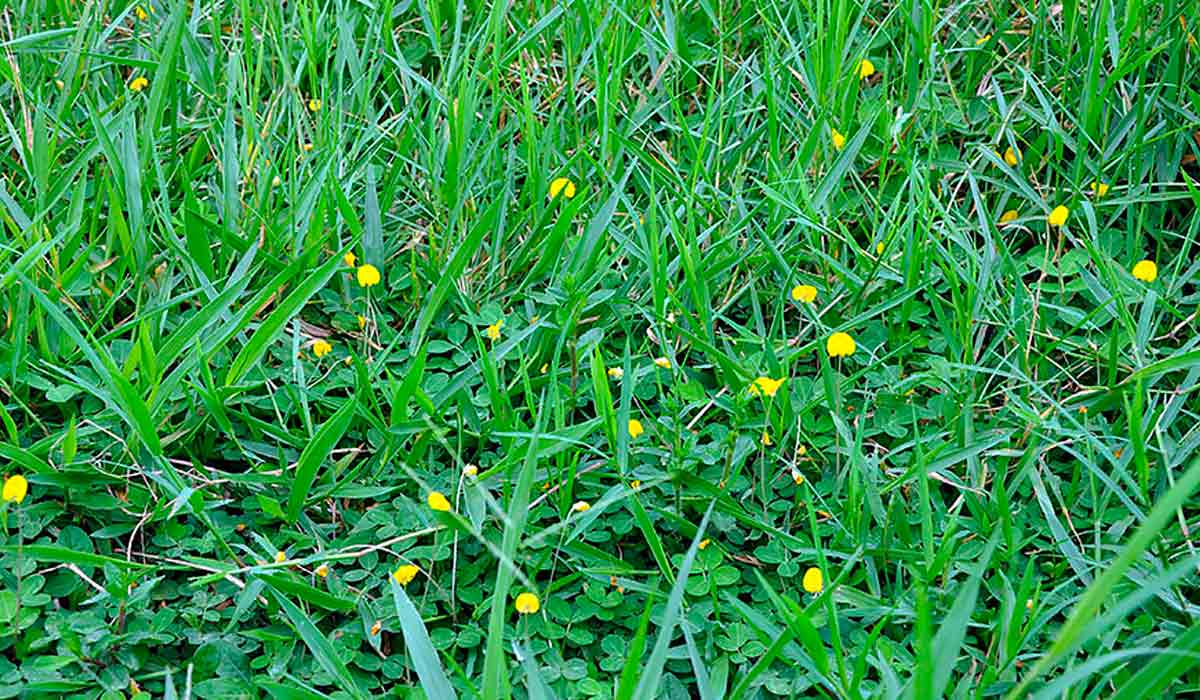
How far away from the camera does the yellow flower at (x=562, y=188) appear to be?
213cm

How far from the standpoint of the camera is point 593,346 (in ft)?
5.89

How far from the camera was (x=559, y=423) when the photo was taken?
176 centimetres

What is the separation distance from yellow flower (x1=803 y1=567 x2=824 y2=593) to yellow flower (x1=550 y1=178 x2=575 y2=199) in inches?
32.7

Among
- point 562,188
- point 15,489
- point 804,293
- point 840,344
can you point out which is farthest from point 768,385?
point 15,489

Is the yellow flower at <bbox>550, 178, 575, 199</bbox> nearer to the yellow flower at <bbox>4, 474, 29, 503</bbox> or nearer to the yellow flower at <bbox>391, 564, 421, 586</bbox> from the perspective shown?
the yellow flower at <bbox>391, 564, 421, 586</bbox>

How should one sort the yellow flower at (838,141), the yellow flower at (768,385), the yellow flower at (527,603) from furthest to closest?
the yellow flower at (838,141)
the yellow flower at (768,385)
the yellow flower at (527,603)

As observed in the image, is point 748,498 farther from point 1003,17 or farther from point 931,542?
point 1003,17

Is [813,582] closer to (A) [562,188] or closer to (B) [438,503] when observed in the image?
(B) [438,503]

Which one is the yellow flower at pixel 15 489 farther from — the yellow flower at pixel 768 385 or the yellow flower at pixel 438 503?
the yellow flower at pixel 768 385

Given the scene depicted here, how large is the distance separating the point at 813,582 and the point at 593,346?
1.50 ft

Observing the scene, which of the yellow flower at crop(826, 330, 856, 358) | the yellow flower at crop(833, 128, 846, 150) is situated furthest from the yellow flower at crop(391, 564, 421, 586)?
the yellow flower at crop(833, 128, 846, 150)

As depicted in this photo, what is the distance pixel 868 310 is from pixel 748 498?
0.41m

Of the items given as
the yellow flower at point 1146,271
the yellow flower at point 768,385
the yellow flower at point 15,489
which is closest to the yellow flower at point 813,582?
the yellow flower at point 768,385

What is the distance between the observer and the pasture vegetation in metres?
1.60
